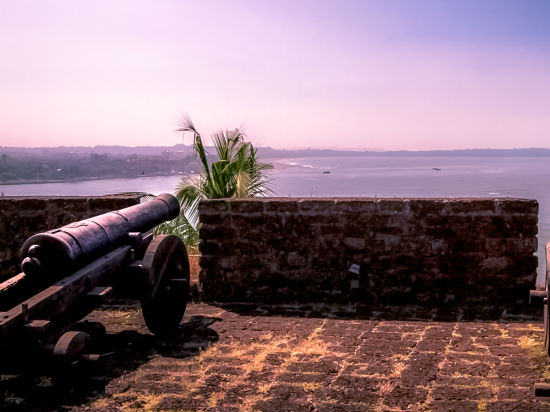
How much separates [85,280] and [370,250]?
128 inches

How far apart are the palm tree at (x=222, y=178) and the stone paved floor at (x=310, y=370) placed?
480 cm

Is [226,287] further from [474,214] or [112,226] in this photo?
[474,214]

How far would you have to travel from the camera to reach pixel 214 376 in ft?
14.0

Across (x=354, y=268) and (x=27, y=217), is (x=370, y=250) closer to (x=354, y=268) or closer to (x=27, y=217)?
(x=354, y=268)

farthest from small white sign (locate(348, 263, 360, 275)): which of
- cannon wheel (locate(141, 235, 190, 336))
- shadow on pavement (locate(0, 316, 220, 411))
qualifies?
cannon wheel (locate(141, 235, 190, 336))

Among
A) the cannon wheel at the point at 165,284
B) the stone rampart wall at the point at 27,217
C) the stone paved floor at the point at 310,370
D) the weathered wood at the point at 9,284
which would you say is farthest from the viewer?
the stone rampart wall at the point at 27,217

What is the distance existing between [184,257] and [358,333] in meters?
1.74

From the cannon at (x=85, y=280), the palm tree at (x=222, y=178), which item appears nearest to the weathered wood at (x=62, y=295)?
the cannon at (x=85, y=280)

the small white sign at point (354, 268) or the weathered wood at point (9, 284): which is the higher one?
the weathered wood at point (9, 284)

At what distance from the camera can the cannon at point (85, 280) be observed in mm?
3629

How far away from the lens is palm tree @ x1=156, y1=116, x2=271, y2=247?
10336 millimetres

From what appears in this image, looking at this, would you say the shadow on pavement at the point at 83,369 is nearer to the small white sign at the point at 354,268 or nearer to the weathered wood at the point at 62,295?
the weathered wood at the point at 62,295

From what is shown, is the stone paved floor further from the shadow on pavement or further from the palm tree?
the palm tree

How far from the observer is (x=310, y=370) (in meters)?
4.34
